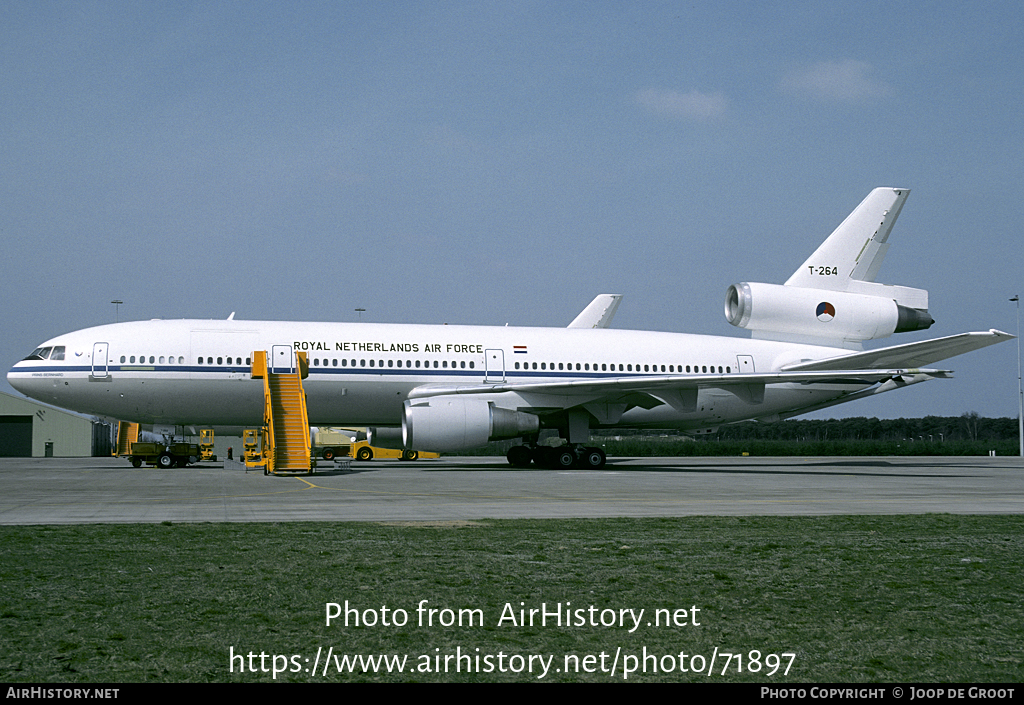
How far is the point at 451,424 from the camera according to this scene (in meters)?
23.8

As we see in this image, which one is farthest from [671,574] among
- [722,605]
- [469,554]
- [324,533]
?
[324,533]

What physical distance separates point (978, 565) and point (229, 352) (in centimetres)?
2135

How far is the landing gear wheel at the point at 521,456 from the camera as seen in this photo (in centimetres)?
2815

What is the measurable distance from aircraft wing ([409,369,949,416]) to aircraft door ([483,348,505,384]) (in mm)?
266

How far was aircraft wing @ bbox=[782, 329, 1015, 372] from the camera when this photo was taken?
24234mm

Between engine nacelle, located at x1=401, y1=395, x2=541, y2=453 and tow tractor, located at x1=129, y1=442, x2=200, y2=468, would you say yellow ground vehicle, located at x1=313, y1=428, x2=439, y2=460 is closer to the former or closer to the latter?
tow tractor, located at x1=129, y1=442, x2=200, y2=468

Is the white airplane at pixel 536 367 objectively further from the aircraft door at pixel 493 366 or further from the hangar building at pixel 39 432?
the hangar building at pixel 39 432

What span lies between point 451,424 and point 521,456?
519 centimetres

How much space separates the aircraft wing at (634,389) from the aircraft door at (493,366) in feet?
0.87

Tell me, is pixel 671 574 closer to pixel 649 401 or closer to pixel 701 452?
pixel 649 401

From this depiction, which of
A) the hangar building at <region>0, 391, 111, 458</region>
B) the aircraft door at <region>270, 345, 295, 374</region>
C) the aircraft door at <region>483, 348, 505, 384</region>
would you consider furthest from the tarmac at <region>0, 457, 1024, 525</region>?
the hangar building at <region>0, 391, 111, 458</region>

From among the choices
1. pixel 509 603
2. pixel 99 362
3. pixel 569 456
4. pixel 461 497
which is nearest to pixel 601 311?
pixel 569 456

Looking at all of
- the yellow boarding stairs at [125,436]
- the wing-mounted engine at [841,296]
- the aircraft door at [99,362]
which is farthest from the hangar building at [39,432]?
the wing-mounted engine at [841,296]

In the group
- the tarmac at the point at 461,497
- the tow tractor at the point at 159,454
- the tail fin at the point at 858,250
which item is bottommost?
the tarmac at the point at 461,497
